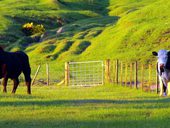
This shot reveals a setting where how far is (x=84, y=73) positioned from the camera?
44719mm

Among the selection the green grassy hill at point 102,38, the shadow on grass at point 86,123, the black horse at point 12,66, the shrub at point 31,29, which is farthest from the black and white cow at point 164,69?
the shrub at point 31,29

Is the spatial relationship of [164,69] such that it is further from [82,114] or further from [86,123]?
[86,123]

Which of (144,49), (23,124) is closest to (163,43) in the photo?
(144,49)

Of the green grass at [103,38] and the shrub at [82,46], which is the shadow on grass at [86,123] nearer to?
the green grass at [103,38]

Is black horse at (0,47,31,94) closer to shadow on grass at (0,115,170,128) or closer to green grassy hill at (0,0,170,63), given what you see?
shadow on grass at (0,115,170,128)

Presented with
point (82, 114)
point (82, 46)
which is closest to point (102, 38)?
point (82, 46)

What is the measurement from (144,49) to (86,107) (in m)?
33.9

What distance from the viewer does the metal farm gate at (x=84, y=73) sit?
41.6m

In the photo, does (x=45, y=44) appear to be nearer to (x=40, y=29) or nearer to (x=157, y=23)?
(x=157, y=23)

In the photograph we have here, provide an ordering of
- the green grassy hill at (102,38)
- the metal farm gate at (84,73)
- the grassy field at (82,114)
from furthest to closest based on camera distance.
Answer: the green grassy hill at (102,38) < the metal farm gate at (84,73) < the grassy field at (82,114)

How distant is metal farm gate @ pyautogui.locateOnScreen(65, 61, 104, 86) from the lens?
41.6 m

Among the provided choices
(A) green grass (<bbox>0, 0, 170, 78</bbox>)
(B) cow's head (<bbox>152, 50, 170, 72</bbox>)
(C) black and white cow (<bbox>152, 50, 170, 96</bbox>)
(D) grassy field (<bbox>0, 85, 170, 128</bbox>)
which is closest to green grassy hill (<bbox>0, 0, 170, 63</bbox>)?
(A) green grass (<bbox>0, 0, 170, 78</bbox>)

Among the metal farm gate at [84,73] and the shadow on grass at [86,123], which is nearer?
the shadow on grass at [86,123]

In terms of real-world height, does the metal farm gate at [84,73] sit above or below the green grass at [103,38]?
below
